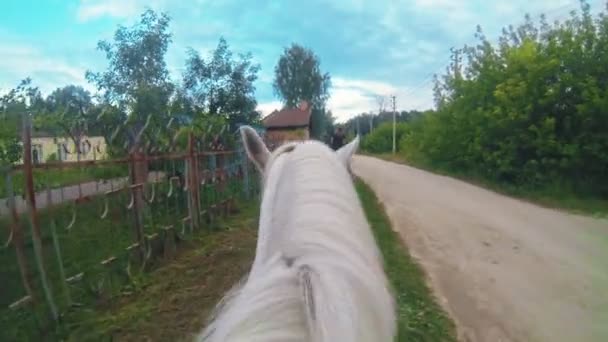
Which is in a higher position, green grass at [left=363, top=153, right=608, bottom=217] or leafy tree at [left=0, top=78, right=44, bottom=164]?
leafy tree at [left=0, top=78, right=44, bottom=164]

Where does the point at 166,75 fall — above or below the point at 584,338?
above

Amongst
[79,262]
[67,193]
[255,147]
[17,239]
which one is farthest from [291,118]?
[255,147]

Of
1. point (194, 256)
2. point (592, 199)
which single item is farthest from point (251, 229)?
point (592, 199)

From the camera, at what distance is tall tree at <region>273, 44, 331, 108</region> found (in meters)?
48.9

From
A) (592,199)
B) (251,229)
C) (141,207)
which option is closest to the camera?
(141,207)

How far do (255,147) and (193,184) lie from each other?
5491 mm

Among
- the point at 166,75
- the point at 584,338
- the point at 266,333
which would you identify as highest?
the point at 166,75

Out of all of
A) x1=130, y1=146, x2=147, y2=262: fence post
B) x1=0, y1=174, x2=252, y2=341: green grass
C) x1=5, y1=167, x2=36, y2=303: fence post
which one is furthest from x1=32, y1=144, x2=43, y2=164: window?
x1=130, y1=146, x2=147, y2=262: fence post

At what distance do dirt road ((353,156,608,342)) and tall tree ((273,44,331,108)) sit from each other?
39092 mm

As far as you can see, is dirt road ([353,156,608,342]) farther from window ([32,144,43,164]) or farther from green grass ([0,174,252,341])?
window ([32,144,43,164])

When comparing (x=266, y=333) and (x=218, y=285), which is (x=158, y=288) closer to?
(x=218, y=285)

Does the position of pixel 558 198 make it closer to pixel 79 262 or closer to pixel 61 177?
pixel 79 262

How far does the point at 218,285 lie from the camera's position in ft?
16.8

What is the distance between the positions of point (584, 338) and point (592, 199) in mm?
8173
